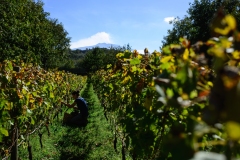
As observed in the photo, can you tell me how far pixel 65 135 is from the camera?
909cm

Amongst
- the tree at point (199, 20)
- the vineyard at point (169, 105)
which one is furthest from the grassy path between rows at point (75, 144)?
the tree at point (199, 20)

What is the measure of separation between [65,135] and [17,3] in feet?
43.0

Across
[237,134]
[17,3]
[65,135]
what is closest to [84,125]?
[65,135]

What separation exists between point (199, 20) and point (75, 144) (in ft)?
87.4

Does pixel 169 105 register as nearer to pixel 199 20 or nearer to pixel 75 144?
pixel 75 144

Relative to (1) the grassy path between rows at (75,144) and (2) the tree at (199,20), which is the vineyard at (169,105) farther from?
(2) the tree at (199,20)

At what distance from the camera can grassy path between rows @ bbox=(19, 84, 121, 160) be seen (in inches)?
278

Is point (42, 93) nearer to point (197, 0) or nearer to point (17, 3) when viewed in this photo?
point (17, 3)

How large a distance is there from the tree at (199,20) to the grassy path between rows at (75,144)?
2195cm

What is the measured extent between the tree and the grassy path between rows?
72.0ft

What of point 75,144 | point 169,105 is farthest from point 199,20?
point 169,105

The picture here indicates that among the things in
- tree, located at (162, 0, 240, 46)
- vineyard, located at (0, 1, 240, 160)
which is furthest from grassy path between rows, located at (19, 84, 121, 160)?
tree, located at (162, 0, 240, 46)

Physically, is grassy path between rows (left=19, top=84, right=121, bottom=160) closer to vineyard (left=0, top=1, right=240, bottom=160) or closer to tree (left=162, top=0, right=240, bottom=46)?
vineyard (left=0, top=1, right=240, bottom=160)

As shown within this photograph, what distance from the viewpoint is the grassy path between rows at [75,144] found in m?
7.07
